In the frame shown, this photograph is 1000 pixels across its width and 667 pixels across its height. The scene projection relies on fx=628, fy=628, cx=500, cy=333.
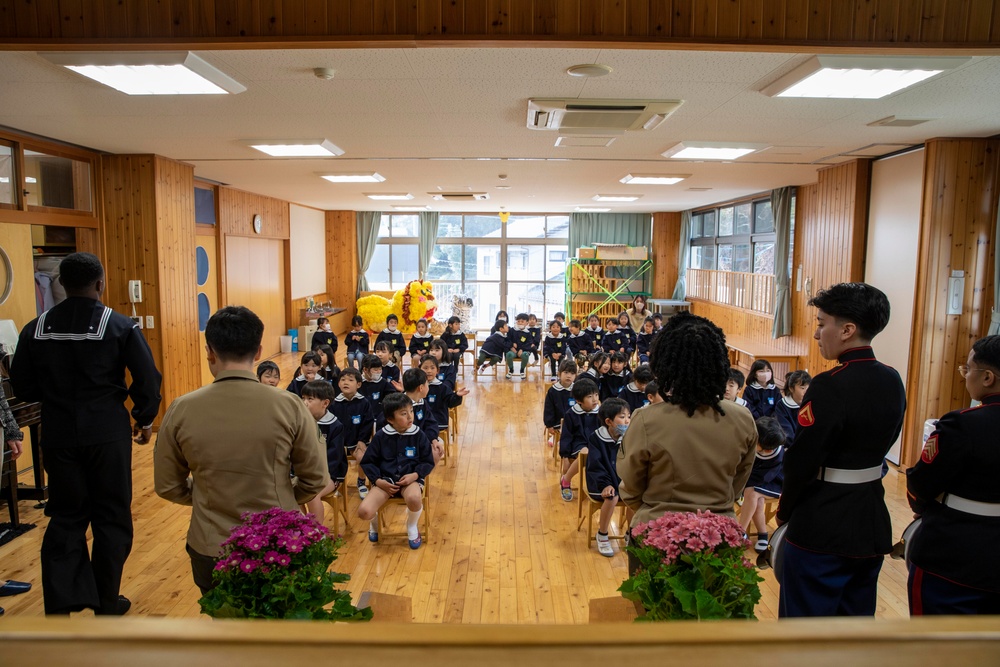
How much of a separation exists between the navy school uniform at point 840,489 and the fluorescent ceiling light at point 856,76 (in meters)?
1.52

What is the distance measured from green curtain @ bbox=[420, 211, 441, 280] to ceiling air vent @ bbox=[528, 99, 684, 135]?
33.8 feet

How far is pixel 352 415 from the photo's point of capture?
4.58m

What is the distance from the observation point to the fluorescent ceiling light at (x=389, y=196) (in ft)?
31.4

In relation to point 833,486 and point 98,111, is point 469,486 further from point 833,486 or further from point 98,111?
point 98,111

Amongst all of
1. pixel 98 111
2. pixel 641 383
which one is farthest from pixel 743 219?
pixel 98 111

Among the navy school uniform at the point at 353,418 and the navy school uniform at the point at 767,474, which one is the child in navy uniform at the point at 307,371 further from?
the navy school uniform at the point at 767,474

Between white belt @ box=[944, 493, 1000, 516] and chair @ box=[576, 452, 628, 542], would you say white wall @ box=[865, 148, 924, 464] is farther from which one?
white belt @ box=[944, 493, 1000, 516]

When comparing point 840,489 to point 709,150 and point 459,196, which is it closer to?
point 709,150

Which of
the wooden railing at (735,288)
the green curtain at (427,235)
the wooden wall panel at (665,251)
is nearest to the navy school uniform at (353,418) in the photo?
the wooden railing at (735,288)

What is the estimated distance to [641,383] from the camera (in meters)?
5.07

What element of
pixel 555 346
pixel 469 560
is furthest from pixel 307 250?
pixel 469 560

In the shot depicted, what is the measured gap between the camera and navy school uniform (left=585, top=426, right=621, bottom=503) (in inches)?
146

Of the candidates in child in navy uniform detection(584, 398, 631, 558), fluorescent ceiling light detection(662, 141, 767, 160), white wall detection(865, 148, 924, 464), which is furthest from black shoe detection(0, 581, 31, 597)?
white wall detection(865, 148, 924, 464)

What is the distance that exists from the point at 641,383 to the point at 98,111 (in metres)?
4.29
